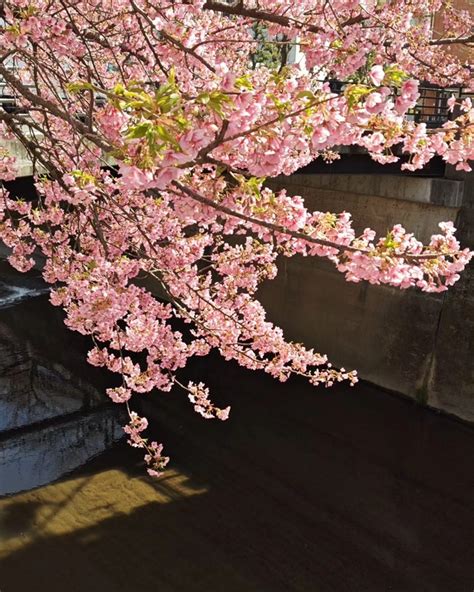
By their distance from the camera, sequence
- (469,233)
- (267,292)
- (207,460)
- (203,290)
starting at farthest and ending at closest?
(267,292)
(469,233)
(207,460)
(203,290)

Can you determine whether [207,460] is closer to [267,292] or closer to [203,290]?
[203,290]

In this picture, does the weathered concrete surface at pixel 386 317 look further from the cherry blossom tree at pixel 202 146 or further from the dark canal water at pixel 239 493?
the cherry blossom tree at pixel 202 146

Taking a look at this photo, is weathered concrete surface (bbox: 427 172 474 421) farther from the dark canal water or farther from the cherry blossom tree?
the cherry blossom tree

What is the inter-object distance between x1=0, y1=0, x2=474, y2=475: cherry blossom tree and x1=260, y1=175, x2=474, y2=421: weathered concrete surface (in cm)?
233

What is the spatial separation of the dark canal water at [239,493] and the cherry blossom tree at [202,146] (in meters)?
2.08

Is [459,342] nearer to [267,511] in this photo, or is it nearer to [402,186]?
[402,186]

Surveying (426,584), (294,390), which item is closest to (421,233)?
(294,390)

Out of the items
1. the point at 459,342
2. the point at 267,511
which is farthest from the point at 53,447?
the point at 459,342

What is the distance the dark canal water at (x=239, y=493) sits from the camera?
770 centimetres

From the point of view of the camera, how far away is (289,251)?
17.3ft

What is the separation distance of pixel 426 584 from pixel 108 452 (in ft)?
16.7

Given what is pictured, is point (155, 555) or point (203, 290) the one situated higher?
point (203, 290)

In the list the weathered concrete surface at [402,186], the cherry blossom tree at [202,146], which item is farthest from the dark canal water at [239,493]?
the weathered concrete surface at [402,186]

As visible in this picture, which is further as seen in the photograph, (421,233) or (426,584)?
(421,233)
